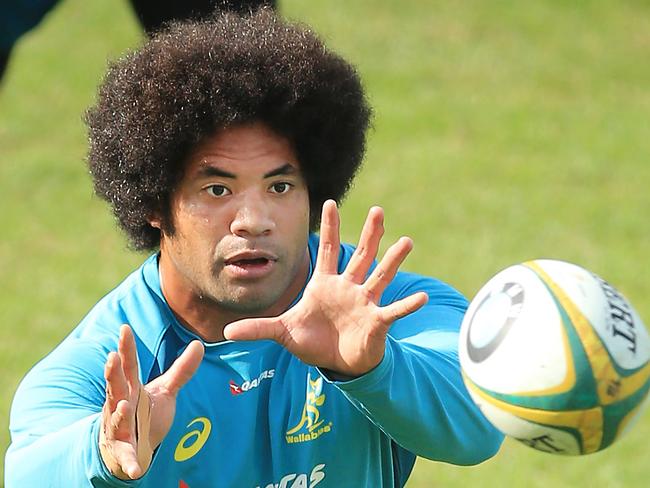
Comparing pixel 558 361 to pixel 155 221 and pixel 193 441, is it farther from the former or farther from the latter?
pixel 155 221

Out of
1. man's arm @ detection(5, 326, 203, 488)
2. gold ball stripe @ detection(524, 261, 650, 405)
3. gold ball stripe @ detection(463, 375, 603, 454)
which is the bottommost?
gold ball stripe @ detection(463, 375, 603, 454)

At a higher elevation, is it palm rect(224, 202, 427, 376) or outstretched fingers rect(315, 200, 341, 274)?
outstretched fingers rect(315, 200, 341, 274)

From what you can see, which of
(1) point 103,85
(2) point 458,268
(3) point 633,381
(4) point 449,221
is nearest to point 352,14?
(4) point 449,221

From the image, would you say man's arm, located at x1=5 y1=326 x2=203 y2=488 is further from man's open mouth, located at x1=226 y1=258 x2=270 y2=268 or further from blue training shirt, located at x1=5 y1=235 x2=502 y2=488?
man's open mouth, located at x1=226 y1=258 x2=270 y2=268

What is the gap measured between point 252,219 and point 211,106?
434 millimetres

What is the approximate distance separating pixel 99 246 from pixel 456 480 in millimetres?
4010

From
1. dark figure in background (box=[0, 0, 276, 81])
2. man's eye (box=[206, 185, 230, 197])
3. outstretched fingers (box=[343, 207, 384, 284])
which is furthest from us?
dark figure in background (box=[0, 0, 276, 81])

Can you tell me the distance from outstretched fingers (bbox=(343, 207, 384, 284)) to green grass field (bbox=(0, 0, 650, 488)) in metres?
3.48

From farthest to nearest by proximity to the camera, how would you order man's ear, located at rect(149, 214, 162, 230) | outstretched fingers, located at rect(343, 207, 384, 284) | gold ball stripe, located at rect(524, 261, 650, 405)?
man's ear, located at rect(149, 214, 162, 230)
outstretched fingers, located at rect(343, 207, 384, 284)
gold ball stripe, located at rect(524, 261, 650, 405)

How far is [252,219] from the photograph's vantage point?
15.2 feet

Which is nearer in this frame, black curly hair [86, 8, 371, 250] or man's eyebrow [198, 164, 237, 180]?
man's eyebrow [198, 164, 237, 180]

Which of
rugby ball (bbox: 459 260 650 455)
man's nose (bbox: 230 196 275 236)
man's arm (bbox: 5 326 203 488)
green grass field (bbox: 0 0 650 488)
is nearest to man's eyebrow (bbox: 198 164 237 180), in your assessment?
man's nose (bbox: 230 196 275 236)

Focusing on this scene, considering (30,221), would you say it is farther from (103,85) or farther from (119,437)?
(119,437)

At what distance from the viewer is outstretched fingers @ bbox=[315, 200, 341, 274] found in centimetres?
431
